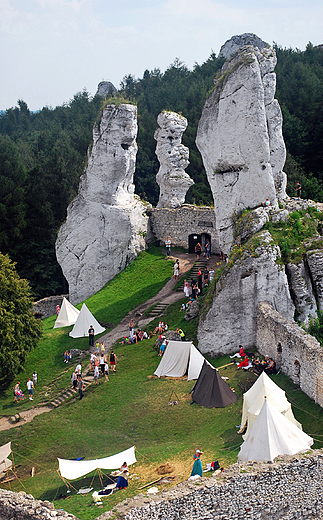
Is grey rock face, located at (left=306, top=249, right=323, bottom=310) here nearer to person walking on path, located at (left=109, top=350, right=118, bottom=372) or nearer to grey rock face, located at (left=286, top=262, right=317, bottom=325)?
grey rock face, located at (left=286, top=262, right=317, bottom=325)

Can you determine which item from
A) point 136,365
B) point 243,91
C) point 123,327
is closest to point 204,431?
point 136,365

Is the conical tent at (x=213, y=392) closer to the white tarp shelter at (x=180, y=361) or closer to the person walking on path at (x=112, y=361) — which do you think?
the white tarp shelter at (x=180, y=361)

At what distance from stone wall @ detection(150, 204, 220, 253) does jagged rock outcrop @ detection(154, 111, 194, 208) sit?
1638 millimetres

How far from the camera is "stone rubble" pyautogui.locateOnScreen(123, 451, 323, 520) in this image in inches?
367

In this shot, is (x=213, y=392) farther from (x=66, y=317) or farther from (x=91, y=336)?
(x=66, y=317)

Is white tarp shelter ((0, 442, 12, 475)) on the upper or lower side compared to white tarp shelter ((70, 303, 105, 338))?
lower

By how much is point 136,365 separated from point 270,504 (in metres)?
10.1

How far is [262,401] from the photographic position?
12938 millimetres

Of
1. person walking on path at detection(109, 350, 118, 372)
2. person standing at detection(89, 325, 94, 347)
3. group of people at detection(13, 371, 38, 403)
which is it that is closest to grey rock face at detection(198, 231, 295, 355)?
person walking on path at detection(109, 350, 118, 372)

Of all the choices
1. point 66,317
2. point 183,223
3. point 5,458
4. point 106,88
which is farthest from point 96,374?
point 106,88

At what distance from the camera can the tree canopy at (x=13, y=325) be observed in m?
20.3

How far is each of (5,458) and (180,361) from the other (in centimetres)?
632

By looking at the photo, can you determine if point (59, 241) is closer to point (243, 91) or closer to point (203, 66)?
point (243, 91)

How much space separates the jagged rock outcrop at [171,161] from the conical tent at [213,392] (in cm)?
1695
